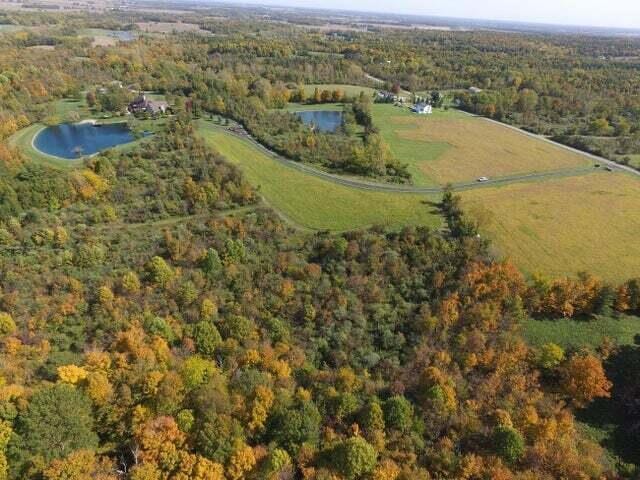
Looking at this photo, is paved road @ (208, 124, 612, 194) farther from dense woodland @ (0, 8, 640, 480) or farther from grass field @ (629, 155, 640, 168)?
dense woodland @ (0, 8, 640, 480)

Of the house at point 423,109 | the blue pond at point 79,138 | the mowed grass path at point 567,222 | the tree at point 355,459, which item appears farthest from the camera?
the house at point 423,109

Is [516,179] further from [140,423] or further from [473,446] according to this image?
[140,423]

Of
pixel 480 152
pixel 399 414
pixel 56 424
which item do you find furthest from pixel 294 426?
pixel 480 152

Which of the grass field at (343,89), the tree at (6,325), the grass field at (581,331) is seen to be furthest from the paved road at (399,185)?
the grass field at (343,89)

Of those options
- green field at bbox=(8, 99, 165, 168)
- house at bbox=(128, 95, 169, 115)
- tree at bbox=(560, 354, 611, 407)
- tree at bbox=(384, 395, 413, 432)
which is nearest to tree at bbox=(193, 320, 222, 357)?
tree at bbox=(384, 395, 413, 432)

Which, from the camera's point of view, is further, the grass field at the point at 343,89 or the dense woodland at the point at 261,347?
the grass field at the point at 343,89

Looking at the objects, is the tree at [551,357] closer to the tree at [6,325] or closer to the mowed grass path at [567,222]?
the mowed grass path at [567,222]

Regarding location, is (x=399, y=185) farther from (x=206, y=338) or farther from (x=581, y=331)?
(x=206, y=338)
